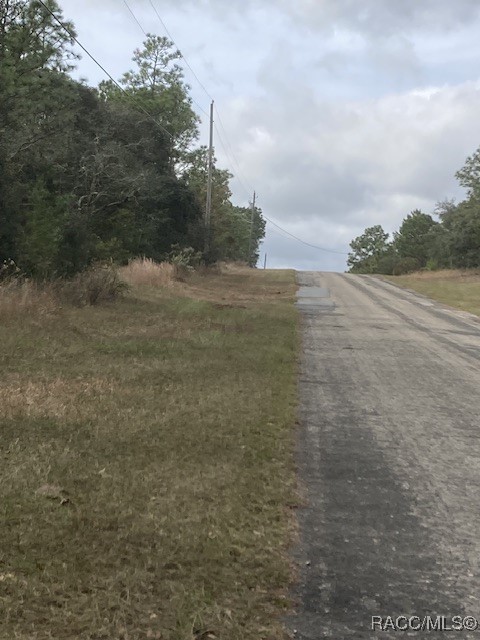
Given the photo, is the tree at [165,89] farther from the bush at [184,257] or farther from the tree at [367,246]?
the tree at [367,246]

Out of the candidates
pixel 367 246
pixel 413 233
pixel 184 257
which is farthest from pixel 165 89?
pixel 367 246

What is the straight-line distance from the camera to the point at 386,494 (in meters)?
4.52

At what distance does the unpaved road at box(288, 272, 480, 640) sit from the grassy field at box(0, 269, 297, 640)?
0.24 m

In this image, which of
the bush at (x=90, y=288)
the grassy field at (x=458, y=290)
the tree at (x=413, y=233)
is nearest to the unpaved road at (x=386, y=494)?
the bush at (x=90, y=288)

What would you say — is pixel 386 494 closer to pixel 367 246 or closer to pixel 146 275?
pixel 146 275

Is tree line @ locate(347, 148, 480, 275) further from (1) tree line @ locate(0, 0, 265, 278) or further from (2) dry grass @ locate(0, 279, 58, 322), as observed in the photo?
(2) dry grass @ locate(0, 279, 58, 322)

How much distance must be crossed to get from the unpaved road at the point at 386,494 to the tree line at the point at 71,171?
31.5ft

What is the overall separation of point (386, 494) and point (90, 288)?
1225 cm

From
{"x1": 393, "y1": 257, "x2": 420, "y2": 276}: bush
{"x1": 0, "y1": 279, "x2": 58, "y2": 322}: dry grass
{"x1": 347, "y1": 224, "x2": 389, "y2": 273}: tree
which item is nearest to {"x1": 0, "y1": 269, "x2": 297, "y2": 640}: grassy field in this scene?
{"x1": 0, "y1": 279, "x2": 58, "y2": 322}: dry grass

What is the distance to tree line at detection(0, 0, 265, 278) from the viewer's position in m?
16.3

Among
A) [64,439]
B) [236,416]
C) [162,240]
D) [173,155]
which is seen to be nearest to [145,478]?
[64,439]

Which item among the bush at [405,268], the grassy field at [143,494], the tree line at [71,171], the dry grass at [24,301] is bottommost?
the grassy field at [143,494]

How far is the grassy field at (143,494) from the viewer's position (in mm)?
2826

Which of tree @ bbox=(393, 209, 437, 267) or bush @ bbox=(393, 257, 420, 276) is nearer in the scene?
bush @ bbox=(393, 257, 420, 276)
